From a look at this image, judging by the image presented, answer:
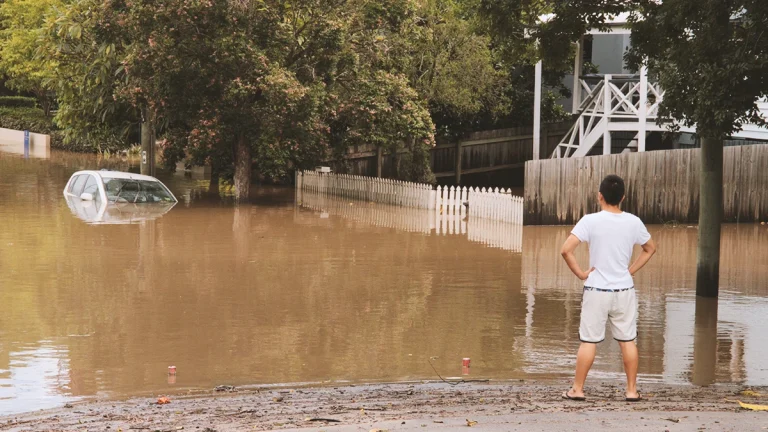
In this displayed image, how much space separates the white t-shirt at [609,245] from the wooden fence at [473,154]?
24.7 meters

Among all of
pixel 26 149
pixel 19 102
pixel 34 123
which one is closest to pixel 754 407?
pixel 26 149

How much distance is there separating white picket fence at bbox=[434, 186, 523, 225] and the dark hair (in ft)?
51.1

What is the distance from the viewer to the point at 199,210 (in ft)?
86.7

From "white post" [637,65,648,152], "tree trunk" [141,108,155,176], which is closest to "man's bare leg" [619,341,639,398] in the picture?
"white post" [637,65,648,152]

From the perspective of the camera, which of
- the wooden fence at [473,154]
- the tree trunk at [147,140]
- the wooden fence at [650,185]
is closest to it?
the wooden fence at [650,185]

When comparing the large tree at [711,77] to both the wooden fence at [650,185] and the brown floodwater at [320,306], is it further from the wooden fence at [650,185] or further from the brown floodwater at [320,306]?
the wooden fence at [650,185]

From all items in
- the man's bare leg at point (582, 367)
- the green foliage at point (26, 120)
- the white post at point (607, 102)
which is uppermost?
the green foliage at point (26, 120)

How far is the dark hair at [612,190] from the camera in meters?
8.09

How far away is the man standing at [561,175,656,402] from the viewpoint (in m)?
8.07

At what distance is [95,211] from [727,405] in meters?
19.3

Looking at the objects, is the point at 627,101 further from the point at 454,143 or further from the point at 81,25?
the point at 81,25

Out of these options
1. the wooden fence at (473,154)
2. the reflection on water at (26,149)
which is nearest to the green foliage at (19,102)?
the reflection on water at (26,149)

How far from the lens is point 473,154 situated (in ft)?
113

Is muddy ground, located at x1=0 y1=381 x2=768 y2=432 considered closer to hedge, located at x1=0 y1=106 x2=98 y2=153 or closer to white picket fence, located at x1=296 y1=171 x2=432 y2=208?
white picket fence, located at x1=296 y1=171 x2=432 y2=208
